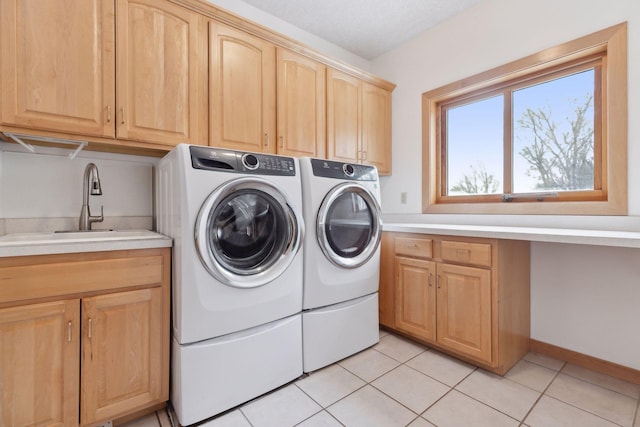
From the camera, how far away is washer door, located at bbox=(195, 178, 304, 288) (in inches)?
52.3

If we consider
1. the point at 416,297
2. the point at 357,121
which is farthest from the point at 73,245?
the point at 357,121

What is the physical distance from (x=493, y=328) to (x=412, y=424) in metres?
0.75

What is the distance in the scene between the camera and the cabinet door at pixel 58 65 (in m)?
1.28

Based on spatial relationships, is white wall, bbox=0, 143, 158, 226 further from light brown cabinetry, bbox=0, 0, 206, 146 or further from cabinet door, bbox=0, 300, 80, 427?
cabinet door, bbox=0, 300, 80, 427

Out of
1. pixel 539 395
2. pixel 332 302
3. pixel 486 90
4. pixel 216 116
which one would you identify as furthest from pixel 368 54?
pixel 539 395

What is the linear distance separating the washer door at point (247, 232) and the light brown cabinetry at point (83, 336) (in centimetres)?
26

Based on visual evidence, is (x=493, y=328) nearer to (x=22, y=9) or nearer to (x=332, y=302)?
(x=332, y=302)

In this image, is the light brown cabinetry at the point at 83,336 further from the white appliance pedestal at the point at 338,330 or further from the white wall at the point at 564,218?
the white wall at the point at 564,218

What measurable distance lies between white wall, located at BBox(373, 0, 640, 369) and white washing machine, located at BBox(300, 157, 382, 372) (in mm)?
904

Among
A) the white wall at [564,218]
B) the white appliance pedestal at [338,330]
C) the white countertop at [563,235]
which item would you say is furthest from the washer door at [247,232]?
the white wall at [564,218]

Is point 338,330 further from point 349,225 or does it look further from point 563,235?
point 563,235

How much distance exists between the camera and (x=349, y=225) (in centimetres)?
193

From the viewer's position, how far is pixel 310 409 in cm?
143

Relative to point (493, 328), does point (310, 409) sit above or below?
below
